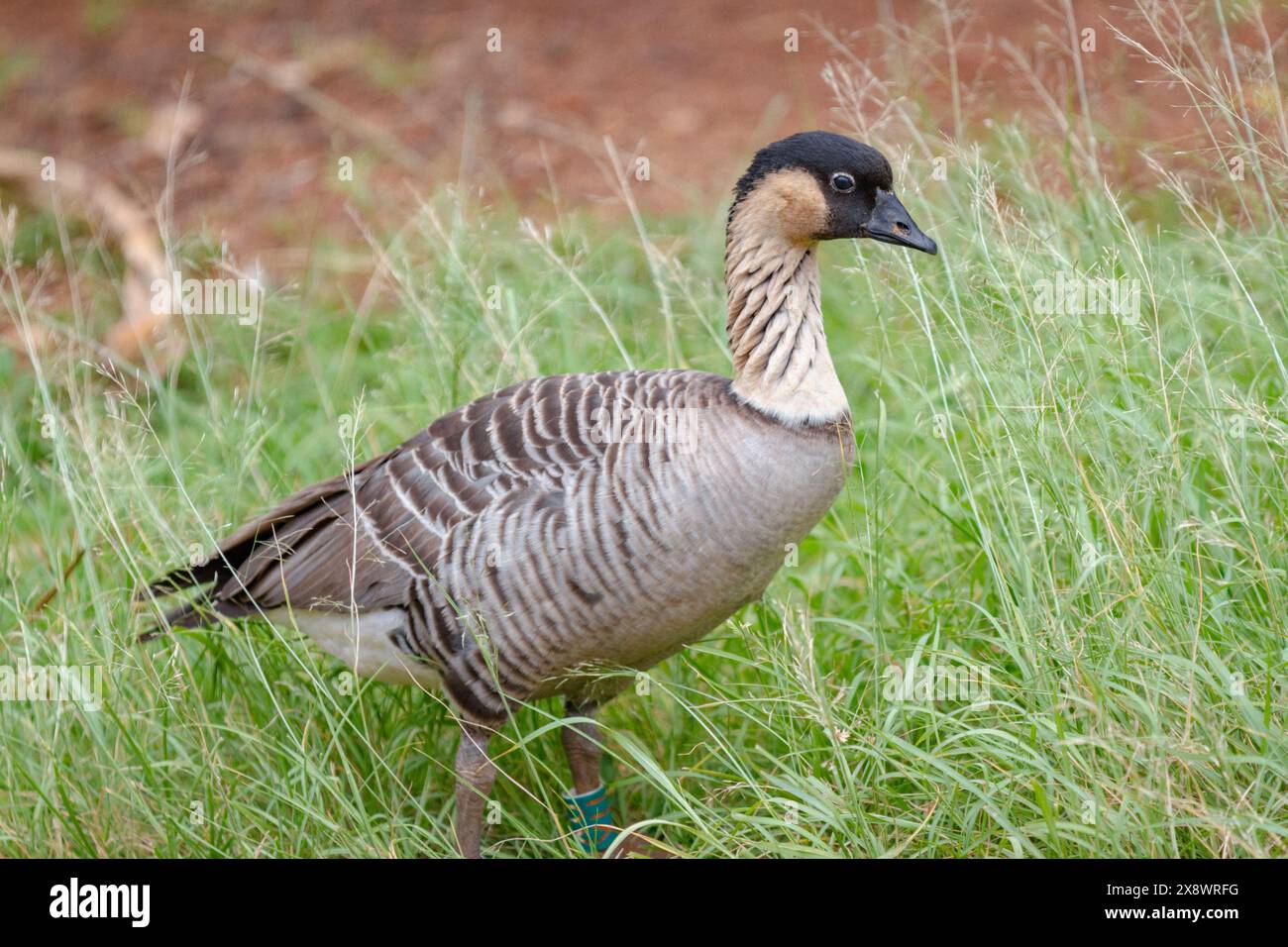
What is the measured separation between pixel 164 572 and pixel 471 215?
3.22m

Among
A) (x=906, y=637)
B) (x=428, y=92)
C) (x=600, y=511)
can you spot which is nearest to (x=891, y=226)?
(x=600, y=511)

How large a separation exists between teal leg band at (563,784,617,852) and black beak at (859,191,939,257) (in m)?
1.85

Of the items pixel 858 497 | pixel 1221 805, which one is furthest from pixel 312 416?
pixel 1221 805

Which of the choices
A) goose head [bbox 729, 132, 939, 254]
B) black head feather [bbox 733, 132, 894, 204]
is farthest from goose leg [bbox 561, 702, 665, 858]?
black head feather [bbox 733, 132, 894, 204]

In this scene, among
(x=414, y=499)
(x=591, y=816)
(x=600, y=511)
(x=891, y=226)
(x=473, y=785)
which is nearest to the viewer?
(x=600, y=511)

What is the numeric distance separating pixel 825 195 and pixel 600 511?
43.0 inches

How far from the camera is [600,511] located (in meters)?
3.79

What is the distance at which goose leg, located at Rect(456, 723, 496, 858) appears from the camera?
407 centimetres

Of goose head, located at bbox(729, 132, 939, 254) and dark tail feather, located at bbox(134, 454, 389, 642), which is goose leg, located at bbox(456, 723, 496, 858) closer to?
dark tail feather, located at bbox(134, 454, 389, 642)

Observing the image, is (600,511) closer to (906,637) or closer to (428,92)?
(906,637)

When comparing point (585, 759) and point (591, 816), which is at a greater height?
point (585, 759)

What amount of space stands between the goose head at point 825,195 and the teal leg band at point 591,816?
5.81 feet

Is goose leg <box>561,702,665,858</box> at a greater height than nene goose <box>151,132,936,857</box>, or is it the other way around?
nene goose <box>151,132,936,857</box>
